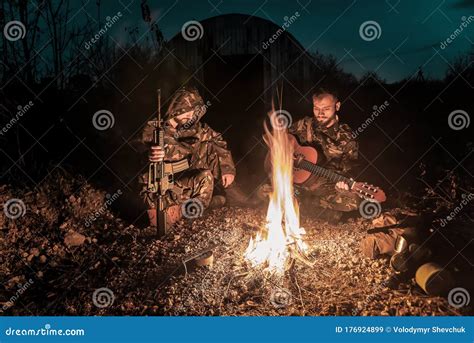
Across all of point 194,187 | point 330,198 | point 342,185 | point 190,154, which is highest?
point 342,185

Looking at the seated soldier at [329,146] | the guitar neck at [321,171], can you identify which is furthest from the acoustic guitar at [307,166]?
the seated soldier at [329,146]

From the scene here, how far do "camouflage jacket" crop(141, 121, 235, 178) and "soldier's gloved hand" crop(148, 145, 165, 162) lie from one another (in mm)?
693

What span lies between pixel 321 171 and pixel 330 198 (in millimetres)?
497

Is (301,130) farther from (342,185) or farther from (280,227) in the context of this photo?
(280,227)

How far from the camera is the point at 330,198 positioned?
21.6 feet

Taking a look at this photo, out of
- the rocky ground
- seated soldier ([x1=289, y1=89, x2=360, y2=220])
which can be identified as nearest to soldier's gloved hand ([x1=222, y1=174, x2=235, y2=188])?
the rocky ground

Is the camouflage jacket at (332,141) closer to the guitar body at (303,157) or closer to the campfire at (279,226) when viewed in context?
the guitar body at (303,157)

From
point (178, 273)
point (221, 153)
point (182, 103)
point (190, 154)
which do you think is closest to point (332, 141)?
point (221, 153)

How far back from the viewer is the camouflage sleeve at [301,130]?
22.6ft

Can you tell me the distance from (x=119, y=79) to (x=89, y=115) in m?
1.02

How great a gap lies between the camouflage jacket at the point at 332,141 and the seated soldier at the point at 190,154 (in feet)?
4.46

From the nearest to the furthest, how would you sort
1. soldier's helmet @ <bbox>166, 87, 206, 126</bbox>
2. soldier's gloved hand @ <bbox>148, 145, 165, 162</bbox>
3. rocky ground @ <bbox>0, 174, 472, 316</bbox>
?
rocky ground @ <bbox>0, 174, 472, 316</bbox> → soldier's gloved hand @ <bbox>148, 145, 165, 162</bbox> → soldier's helmet @ <bbox>166, 87, 206, 126</bbox>

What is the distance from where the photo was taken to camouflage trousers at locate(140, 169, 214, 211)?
254 inches

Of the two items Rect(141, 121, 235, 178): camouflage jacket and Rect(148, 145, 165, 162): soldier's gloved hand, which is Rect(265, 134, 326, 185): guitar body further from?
Rect(148, 145, 165, 162): soldier's gloved hand
